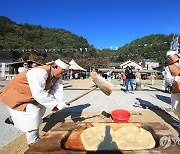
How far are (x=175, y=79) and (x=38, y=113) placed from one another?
301cm

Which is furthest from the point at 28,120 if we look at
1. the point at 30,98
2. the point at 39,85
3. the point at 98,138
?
the point at 98,138

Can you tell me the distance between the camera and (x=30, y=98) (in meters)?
3.11

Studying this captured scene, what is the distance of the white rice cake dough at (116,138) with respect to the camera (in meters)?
2.13

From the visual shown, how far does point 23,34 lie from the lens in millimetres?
51344

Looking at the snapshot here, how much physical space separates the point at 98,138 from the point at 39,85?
1.14 meters

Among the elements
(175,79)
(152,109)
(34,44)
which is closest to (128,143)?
(175,79)

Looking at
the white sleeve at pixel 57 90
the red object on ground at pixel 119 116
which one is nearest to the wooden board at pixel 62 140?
→ the red object on ground at pixel 119 116

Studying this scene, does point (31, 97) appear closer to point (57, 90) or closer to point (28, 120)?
point (28, 120)

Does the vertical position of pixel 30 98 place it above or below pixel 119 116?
above

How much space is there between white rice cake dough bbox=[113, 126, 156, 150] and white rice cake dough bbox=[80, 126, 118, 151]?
0.08 m

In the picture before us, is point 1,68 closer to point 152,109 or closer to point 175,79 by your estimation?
point 152,109

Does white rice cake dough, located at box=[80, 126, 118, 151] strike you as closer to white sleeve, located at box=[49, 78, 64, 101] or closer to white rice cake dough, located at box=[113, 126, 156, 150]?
white rice cake dough, located at box=[113, 126, 156, 150]

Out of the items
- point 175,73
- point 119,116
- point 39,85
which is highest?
point 175,73

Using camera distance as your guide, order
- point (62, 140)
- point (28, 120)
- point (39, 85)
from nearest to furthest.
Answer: point (62, 140), point (39, 85), point (28, 120)
